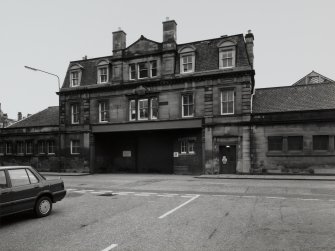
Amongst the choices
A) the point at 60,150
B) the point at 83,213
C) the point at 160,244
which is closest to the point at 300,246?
the point at 160,244

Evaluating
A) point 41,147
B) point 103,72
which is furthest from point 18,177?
point 41,147

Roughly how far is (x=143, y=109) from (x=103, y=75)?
19.3 ft

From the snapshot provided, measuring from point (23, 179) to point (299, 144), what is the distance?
1973cm

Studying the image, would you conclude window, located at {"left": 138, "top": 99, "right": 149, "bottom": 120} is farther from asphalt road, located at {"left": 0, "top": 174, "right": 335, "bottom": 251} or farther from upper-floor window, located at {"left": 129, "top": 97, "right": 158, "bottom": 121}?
asphalt road, located at {"left": 0, "top": 174, "right": 335, "bottom": 251}

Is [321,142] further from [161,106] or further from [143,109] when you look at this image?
[143,109]

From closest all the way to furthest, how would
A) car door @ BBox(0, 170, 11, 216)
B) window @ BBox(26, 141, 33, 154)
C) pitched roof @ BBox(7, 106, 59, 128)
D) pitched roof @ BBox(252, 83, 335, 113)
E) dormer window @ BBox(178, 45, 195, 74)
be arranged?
car door @ BBox(0, 170, 11, 216)
pitched roof @ BBox(252, 83, 335, 113)
dormer window @ BBox(178, 45, 195, 74)
window @ BBox(26, 141, 33, 154)
pitched roof @ BBox(7, 106, 59, 128)

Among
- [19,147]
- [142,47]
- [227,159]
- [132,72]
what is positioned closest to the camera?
[227,159]

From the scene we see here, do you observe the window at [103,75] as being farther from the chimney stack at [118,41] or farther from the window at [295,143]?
the window at [295,143]

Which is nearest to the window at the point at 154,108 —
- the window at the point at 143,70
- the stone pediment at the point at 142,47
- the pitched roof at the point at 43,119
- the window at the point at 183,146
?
the window at the point at 143,70

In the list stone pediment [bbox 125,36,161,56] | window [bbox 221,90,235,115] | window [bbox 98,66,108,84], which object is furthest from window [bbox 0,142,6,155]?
window [bbox 221,90,235,115]

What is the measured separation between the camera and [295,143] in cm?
2305

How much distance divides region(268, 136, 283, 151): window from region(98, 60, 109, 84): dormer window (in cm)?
1624

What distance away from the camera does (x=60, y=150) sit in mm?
30812

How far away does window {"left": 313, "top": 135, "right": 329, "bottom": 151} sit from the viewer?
73.0ft
